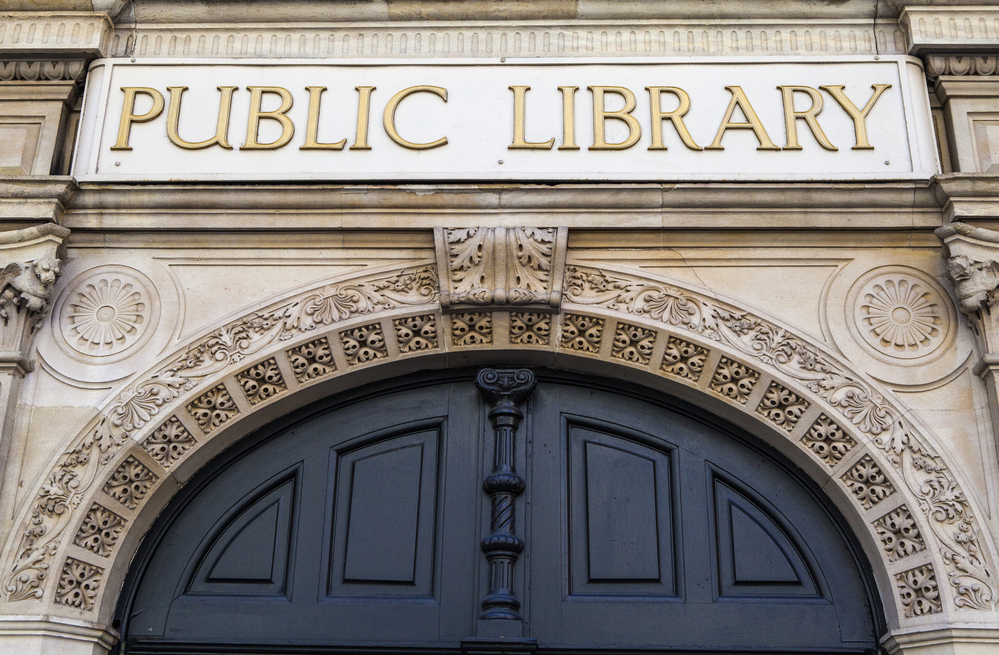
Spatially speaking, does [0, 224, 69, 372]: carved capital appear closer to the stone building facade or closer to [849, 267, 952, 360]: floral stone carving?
the stone building facade

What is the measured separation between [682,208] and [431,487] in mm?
1627

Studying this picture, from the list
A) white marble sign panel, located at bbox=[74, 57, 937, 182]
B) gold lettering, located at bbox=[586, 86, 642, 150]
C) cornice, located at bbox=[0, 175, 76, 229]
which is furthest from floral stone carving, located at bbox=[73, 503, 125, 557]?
gold lettering, located at bbox=[586, 86, 642, 150]

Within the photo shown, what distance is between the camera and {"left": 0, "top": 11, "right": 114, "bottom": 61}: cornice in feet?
16.7

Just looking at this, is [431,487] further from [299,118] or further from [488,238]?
[299,118]

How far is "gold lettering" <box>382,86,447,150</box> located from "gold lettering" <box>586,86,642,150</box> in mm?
683

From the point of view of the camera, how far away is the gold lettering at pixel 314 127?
16.1ft

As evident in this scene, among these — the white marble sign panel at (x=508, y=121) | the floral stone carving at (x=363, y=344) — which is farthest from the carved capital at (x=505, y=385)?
the white marble sign panel at (x=508, y=121)

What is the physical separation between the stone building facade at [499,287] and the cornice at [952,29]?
1 centimetres

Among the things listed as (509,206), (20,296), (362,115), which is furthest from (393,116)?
(20,296)

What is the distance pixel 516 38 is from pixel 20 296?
251cm

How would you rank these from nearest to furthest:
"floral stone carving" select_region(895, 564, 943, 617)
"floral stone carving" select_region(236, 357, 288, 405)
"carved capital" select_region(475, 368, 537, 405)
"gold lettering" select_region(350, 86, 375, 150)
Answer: "floral stone carving" select_region(895, 564, 943, 617), "floral stone carving" select_region(236, 357, 288, 405), "carved capital" select_region(475, 368, 537, 405), "gold lettering" select_region(350, 86, 375, 150)

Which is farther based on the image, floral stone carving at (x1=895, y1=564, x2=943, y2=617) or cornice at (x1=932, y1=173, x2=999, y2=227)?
cornice at (x1=932, y1=173, x2=999, y2=227)

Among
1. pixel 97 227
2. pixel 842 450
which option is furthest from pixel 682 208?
pixel 97 227

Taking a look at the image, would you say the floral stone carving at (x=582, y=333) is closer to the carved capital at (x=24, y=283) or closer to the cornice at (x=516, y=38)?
the cornice at (x=516, y=38)
